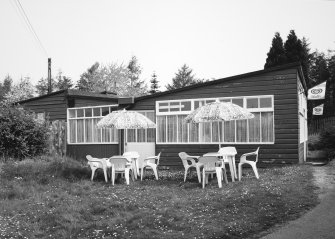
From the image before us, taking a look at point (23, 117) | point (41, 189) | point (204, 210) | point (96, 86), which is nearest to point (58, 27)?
point (23, 117)

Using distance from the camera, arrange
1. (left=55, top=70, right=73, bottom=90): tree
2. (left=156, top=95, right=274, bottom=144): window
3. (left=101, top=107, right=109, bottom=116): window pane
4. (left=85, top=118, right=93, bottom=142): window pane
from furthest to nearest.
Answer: (left=55, top=70, right=73, bottom=90): tree → (left=85, top=118, right=93, bottom=142): window pane → (left=101, top=107, right=109, bottom=116): window pane → (left=156, top=95, right=274, bottom=144): window

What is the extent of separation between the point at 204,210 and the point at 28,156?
29.5ft

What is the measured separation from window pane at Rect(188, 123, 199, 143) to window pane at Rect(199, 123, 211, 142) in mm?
152

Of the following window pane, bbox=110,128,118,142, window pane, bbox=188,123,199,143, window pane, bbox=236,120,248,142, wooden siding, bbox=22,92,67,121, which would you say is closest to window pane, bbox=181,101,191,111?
window pane, bbox=188,123,199,143

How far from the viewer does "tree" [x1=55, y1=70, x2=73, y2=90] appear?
164 feet

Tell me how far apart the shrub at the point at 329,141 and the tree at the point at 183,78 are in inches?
1460

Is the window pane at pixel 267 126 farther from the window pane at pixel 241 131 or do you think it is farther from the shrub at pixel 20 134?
the shrub at pixel 20 134

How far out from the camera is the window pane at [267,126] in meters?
12.8

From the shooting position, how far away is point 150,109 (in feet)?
49.0

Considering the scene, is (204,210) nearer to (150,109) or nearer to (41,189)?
(41,189)

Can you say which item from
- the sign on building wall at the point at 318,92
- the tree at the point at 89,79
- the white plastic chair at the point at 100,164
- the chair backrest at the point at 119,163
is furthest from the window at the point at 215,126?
the tree at the point at 89,79

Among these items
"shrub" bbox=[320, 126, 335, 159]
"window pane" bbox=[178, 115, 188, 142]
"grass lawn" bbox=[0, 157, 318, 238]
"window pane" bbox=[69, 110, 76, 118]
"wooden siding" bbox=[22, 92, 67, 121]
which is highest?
"wooden siding" bbox=[22, 92, 67, 121]

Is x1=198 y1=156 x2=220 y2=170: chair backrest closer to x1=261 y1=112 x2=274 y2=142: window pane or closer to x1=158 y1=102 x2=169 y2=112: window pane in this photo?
x1=261 y1=112 x2=274 y2=142: window pane

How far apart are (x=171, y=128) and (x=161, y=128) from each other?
419mm
